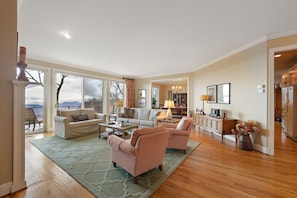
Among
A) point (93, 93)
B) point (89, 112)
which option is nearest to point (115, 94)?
point (93, 93)

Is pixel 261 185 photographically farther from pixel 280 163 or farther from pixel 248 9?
pixel 248 9

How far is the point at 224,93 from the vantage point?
463 cm

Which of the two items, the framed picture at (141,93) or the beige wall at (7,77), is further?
the framed picture at (141,93)

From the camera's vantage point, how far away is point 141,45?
12.2 feet

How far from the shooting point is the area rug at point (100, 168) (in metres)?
1.93

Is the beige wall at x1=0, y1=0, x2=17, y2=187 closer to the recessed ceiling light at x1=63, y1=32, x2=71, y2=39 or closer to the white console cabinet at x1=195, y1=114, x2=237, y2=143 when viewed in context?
the recessed ceiling light at x1=63, y1=32, x2=71, y2=39

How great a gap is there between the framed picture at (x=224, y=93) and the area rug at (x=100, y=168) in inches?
73.9

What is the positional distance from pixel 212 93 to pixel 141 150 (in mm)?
4225

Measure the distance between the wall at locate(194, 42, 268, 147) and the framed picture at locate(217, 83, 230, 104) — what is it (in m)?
0.11

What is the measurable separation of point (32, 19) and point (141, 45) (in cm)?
230

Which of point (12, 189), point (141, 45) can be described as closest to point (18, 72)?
point (12, 189)

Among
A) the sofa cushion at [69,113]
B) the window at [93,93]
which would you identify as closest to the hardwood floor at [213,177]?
the sofa cushion at [69,113]

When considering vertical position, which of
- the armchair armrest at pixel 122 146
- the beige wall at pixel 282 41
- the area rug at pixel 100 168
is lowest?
the area rug at pixel 100 168

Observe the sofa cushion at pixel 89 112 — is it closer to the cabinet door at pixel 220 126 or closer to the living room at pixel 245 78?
the living room at pixel 245 78
